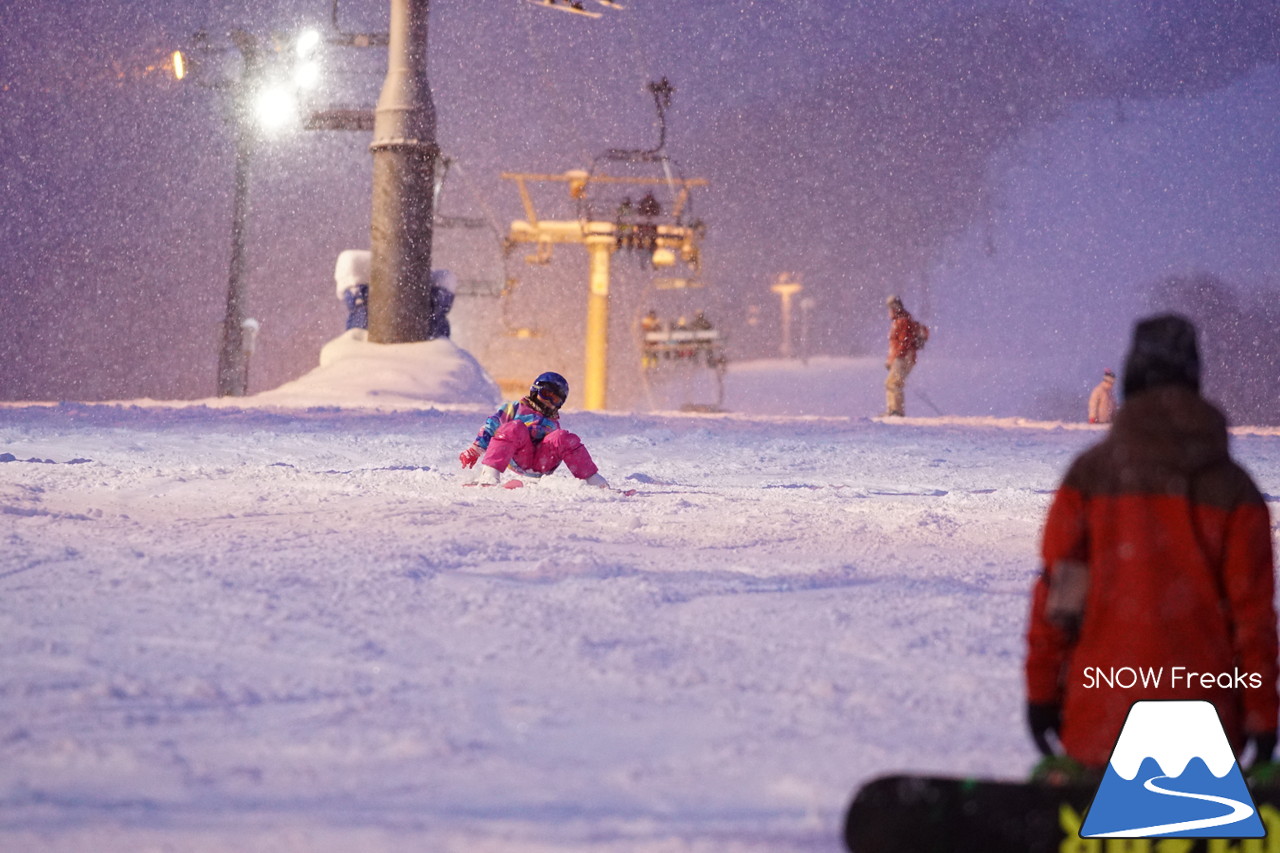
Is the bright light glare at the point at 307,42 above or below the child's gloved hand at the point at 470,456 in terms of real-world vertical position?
above

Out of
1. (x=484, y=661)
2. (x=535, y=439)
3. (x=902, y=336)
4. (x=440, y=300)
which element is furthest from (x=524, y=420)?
(x=440, y=300)

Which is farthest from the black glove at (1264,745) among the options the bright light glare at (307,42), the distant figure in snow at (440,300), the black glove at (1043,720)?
the bright light glare at (307,42)

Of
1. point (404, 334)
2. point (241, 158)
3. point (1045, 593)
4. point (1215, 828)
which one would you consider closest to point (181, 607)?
point (1045, 593)

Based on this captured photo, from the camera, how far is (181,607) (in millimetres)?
3854

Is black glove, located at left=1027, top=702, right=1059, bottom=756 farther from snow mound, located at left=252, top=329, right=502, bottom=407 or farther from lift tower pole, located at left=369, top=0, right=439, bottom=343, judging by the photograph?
lift tower pole, located at left=369, top=0, right=439, bottom=343

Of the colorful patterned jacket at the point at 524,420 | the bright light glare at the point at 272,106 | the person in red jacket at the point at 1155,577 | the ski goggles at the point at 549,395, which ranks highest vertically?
the bright light glare at the point at 272,106

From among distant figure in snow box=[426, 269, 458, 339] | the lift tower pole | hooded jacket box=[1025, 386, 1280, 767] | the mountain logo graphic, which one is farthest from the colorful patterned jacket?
distant figure in snow box=[426, 269, 458, 339]

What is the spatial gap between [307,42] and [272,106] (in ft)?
3.96

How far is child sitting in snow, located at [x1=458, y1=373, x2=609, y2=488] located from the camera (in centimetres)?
767

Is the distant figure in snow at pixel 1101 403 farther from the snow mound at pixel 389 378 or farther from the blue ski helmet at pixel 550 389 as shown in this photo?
the blue ski helmet at pixel 550 389

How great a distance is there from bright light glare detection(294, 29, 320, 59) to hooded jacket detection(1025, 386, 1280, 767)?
18.8m

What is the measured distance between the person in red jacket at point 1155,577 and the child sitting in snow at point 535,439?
5.75 metres

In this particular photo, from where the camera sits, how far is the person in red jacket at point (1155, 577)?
1.93 m

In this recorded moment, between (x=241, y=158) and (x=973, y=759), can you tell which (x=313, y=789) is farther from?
(x=241, y=158)
